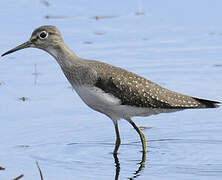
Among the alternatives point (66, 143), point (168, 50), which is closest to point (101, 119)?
point (66, 143)

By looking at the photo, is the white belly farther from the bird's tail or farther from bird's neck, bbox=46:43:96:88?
the bird's tail

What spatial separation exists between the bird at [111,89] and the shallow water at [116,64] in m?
0.58

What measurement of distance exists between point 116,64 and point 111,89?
3.46 m

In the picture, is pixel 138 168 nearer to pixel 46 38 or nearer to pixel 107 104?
pixel 107 104

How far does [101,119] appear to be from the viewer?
1290cm

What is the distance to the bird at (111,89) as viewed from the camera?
1109 centimetres

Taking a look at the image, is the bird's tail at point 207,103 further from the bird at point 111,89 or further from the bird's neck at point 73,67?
the bird's neck at point 73,67

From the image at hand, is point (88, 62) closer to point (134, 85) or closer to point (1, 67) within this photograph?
point (134, 85)

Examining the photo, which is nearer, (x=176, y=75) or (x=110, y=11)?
(x=176, y=75)

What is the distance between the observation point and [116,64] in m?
14.6

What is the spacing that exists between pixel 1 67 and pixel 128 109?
13.0 feet

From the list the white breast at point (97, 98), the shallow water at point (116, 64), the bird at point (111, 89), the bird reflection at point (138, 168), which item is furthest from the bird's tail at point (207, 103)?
the white breast at point (97, 98)

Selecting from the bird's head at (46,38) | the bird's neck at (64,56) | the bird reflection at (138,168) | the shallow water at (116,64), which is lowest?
the bird reflection at (138,168)

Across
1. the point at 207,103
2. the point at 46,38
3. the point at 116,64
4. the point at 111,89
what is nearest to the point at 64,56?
the point at 46,38
